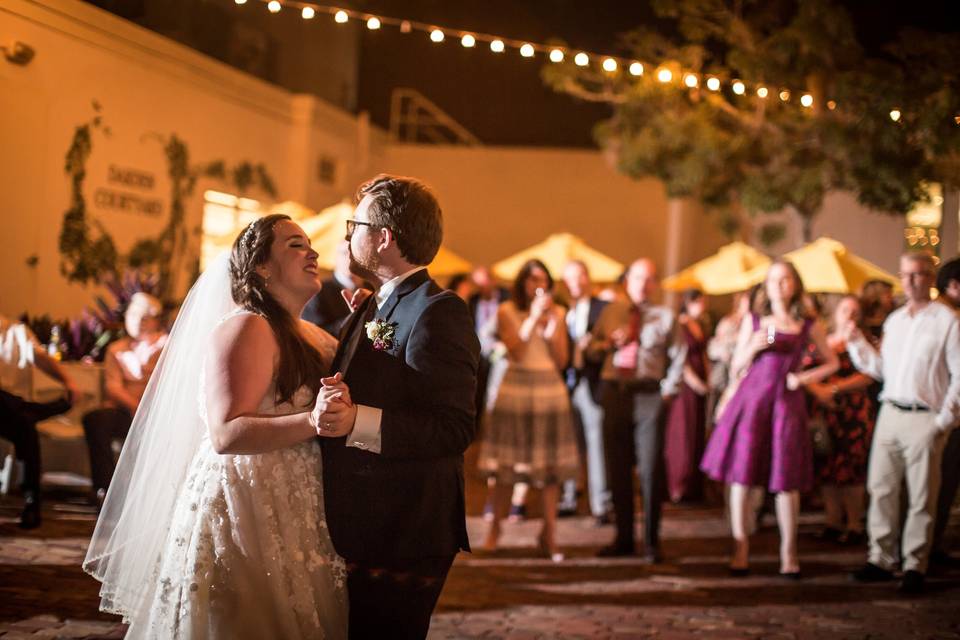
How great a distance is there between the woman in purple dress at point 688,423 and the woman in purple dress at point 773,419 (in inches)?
126

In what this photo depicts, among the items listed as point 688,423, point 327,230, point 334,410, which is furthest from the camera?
point 688,423

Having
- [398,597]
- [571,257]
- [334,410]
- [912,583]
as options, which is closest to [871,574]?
[912,583]

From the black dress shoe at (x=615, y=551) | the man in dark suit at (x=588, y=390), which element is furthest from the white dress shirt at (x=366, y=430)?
the man in dark suit at (x=588, y=390)

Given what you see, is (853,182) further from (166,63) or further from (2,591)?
(2,591)

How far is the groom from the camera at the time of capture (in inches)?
119

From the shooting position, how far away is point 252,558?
3.24 m

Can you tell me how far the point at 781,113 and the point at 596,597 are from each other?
10.0 meters

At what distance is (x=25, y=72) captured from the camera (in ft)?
33.4

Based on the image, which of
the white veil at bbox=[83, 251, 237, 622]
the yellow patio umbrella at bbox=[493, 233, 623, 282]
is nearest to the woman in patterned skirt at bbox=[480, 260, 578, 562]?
the white veil at bbox=[83, 251, 237, 622]

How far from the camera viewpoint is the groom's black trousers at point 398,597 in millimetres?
3064

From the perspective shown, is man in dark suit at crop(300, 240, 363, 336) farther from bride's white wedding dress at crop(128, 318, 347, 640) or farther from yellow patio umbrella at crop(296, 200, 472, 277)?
yellow patio umbrella at crop(296, 200, 472, 277)

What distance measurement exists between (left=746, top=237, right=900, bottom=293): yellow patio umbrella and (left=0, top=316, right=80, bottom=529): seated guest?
233 inches

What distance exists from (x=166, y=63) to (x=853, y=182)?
827cm

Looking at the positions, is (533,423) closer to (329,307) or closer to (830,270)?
(329,307)
